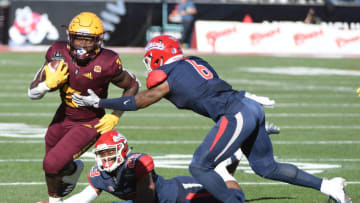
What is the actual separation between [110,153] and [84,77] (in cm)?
94

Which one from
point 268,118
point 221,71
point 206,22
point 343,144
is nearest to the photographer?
point 343,144

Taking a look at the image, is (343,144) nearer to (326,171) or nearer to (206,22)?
(326,171)

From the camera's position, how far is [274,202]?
271 inches

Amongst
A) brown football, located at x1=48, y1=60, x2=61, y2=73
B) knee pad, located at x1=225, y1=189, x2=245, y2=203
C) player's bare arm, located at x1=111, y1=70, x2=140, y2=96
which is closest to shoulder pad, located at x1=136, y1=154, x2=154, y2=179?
knee pad, located at x1=225, y1=189, x2=245, y2=203

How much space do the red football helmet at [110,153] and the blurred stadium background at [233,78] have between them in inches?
46.5

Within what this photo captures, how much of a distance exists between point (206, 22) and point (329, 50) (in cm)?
449

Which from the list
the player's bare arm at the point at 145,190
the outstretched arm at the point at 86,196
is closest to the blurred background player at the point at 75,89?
the outstretched arm at the point at 86,196

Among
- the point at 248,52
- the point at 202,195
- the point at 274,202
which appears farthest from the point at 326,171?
the point at 248,52

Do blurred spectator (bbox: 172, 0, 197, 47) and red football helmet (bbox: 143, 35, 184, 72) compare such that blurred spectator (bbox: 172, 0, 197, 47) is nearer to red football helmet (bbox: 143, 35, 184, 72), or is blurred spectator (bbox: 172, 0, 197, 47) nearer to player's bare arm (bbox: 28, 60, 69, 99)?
player's bare arm (bbox: 28, 60, 69, 99)

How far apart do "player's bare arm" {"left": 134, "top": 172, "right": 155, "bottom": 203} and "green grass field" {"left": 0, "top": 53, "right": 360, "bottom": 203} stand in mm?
1136

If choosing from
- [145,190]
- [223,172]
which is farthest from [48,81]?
[223,172]

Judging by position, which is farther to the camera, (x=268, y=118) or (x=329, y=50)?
(x=329, y=50)

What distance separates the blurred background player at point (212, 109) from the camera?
18.6 ft

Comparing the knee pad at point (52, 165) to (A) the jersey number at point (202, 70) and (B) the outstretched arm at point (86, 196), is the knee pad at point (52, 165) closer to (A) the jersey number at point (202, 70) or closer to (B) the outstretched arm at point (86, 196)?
(B) the outstretched arm at point (86, 196)
